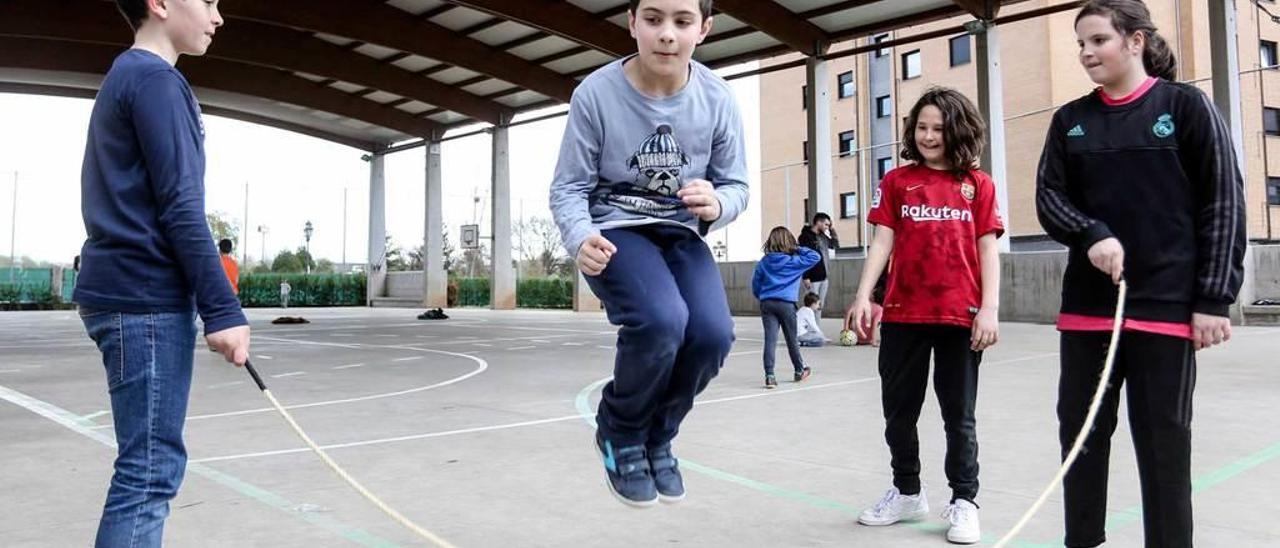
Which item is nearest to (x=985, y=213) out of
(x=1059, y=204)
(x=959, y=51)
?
(x=1059, y=204)

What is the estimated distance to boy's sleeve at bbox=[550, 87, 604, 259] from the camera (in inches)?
108

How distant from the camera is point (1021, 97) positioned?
102ft

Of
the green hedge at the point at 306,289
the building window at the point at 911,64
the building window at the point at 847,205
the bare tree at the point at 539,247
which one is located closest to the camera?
the building window at the point at 911,64

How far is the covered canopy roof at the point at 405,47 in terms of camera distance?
20.0m

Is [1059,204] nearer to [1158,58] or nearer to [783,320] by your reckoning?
[1158,58]

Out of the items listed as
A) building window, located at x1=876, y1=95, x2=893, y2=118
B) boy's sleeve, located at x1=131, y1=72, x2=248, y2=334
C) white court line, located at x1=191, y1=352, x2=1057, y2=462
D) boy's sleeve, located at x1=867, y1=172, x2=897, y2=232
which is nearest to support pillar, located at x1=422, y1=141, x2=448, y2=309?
building window, located at x1=876, y1=95, x2=893, y2=118

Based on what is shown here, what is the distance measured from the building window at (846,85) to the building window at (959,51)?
16.1 ft

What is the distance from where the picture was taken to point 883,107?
36188mm

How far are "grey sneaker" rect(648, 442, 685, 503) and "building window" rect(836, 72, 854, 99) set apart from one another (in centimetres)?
3657

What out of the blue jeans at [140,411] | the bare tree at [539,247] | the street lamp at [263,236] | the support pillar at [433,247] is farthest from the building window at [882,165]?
the street lamp at [263,236]

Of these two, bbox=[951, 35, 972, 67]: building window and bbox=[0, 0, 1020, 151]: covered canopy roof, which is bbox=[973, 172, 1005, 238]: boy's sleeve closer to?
bbox=[0, 0, 1020, 151]: covered canopy roof

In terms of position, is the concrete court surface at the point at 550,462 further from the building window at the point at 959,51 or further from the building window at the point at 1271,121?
the building window at the point at 959,51

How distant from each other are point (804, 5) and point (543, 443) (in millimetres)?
16177

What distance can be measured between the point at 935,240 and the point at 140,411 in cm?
274
